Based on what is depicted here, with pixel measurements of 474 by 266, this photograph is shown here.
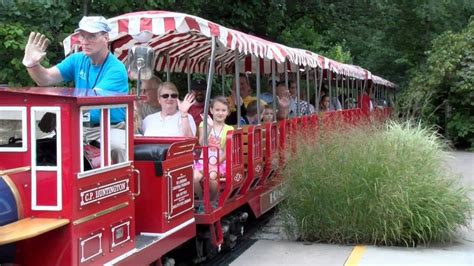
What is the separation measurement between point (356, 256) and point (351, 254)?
0.37ft

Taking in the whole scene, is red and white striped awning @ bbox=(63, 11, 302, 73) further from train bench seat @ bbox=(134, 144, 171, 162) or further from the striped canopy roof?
train bench seat @ bbox=(134, 144, 171, 162)

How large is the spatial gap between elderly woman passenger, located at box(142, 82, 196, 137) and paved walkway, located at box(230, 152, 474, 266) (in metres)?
1.63

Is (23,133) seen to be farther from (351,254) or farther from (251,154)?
(351,254)

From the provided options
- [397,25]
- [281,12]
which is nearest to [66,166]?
[281,12]

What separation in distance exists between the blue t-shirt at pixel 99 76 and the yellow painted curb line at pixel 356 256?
3.25m

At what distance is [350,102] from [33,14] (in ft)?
35.2

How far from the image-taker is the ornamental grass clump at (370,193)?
7.44 meters

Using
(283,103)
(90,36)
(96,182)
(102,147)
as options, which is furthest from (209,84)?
(283,103)

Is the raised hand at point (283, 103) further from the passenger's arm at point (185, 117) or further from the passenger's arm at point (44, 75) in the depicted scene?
the passenger's arm at point (44, 75)

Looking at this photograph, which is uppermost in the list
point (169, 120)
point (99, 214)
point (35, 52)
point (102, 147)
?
point (35, 52)

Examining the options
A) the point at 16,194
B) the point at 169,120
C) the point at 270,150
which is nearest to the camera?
the point at 16,194

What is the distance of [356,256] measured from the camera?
7.09m

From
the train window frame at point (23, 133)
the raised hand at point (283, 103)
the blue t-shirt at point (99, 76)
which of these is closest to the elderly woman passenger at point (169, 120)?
the blue t-shirt at point (99, 76)

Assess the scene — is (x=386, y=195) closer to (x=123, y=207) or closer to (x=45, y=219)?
(x=123, y=207)
